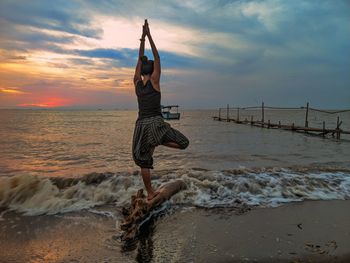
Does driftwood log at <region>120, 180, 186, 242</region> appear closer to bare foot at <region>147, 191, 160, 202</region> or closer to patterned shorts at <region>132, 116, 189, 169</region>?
bare foot at <region>147, 191, 160, 202</region>

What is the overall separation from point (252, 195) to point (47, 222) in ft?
13.5

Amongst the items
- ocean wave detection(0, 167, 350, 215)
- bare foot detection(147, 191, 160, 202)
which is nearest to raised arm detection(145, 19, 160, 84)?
bare foot detection(147, 191, 160, 202)

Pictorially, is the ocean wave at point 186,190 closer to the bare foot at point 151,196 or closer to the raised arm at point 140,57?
the bare foot at point 151,196

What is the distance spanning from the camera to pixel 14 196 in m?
6.01

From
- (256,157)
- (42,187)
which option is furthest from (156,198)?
(256,157)

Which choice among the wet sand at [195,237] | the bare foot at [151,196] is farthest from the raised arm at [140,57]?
the wet sand at [195,237]

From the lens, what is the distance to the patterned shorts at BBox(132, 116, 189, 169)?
469 centimetres

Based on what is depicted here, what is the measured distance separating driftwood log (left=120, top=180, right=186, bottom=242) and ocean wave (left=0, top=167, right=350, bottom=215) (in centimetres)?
41

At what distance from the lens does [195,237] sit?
165 inches

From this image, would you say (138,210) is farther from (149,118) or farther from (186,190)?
(186,190)

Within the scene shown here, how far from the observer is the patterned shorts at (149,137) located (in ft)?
15.4

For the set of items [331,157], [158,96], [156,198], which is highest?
[158,96]

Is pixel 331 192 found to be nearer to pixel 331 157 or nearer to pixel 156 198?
pixel 156 198

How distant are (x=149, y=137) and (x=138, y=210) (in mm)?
1168
